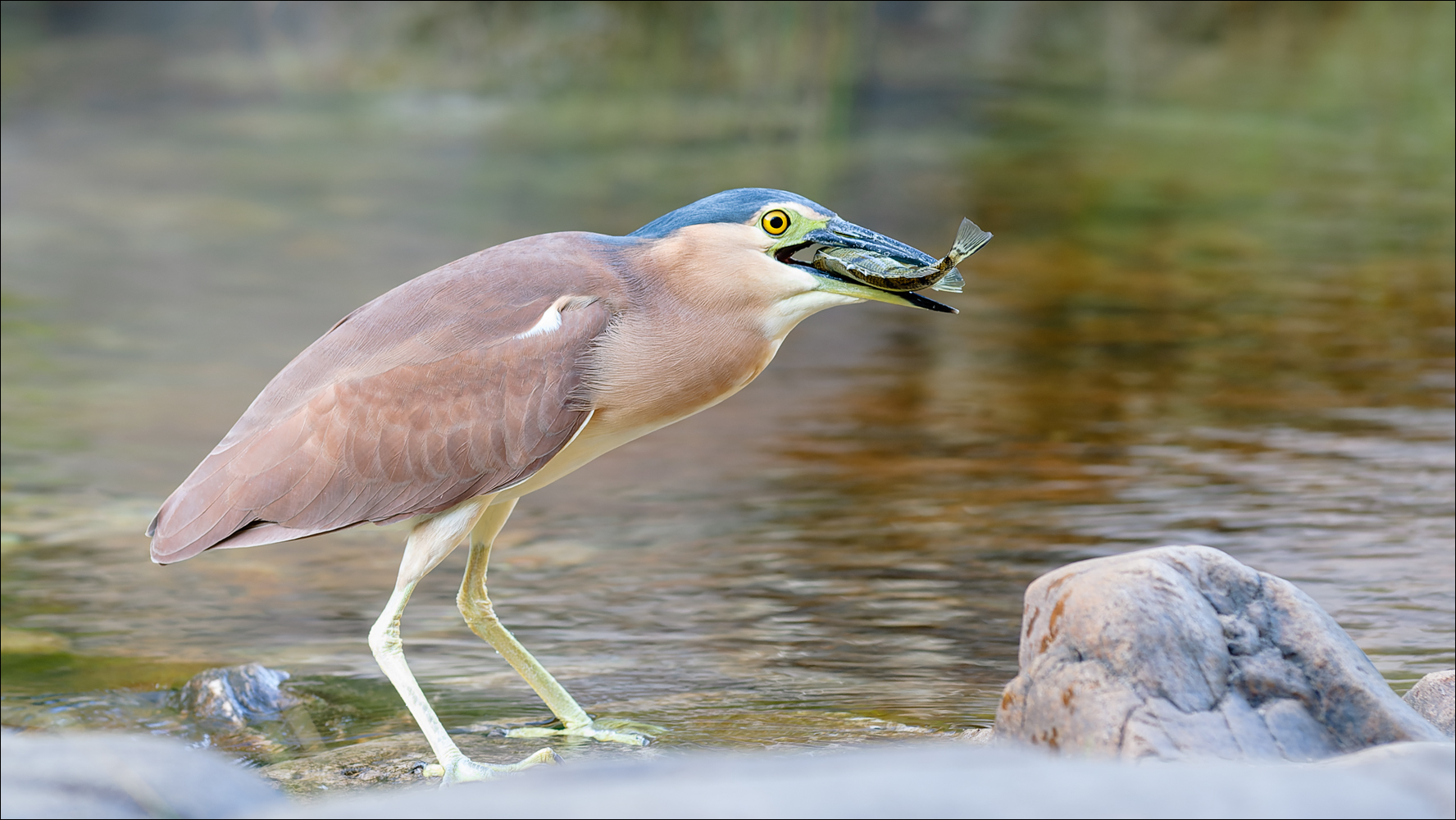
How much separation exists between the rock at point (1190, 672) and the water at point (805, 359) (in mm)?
858

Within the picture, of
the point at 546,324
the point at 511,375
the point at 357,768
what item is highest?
the point at 546,324

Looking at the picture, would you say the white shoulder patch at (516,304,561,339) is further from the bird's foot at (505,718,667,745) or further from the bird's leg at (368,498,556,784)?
the bird's foot at (505,718,667,745)

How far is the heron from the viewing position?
3.53 metres

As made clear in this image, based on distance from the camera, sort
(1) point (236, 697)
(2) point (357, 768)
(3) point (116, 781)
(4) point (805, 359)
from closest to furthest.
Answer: (3) point (116, 781), (2) point (357, 768), (1) point (236, 697), (4) point (805, 359)

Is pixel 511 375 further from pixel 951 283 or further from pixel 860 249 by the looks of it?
pixel 951 283

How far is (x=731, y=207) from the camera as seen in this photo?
359 centimetres

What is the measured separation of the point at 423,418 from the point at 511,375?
239mm

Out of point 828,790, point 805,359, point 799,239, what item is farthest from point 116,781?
point 805,359

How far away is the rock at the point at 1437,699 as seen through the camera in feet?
11.1

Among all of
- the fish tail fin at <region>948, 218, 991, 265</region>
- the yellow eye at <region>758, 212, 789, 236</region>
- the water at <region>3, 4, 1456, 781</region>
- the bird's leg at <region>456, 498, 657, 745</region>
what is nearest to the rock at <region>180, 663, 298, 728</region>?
the water at <region>3, 4, 1456, 781</region>

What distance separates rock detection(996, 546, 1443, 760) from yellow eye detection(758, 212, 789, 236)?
999 mm

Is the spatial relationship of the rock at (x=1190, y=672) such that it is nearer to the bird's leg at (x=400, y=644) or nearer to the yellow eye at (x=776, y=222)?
the yellow eye at (x=776, y=222)

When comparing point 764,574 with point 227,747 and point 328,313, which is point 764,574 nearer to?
Result: point 227,747

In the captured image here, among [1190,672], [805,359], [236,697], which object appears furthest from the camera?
[805,359]
